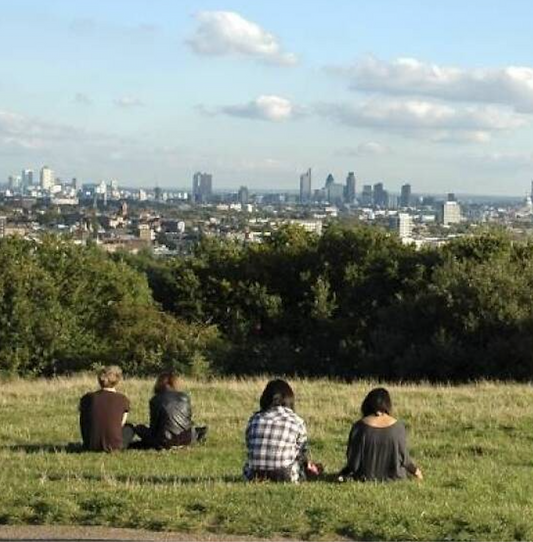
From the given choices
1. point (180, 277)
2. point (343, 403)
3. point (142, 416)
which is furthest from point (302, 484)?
point (180, 277)

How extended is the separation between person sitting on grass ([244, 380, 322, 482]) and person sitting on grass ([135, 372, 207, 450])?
108 inches

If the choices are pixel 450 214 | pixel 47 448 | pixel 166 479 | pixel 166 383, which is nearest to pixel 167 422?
pixel 166 383

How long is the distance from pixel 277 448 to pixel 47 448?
14.2 ft

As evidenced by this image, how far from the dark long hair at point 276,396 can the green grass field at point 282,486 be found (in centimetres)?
79

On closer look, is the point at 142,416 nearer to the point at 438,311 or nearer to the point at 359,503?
the point at 359,503

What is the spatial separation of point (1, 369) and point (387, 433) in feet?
103

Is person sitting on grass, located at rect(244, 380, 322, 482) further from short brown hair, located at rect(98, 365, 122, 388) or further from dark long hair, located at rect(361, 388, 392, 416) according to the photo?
short brown hair, located at rect(98, 365, 122, 388)

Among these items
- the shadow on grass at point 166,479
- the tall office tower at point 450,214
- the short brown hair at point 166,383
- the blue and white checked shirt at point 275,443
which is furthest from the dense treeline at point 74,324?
the tall office tower at point 450,214

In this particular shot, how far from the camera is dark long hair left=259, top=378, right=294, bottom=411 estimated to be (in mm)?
10195

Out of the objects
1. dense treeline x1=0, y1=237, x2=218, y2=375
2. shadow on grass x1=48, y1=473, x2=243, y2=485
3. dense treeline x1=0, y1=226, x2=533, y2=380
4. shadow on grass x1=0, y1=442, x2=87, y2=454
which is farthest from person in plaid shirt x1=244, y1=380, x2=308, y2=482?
dense treeline x1=0, y1=237, x2=218, y2=375

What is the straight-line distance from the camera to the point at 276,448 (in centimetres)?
984

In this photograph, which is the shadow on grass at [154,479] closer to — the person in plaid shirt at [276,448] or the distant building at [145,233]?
the person in plaid shirt at [276,448]

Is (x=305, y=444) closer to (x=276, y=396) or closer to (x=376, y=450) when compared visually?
(x=276, y=396)

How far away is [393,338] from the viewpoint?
115 ft
